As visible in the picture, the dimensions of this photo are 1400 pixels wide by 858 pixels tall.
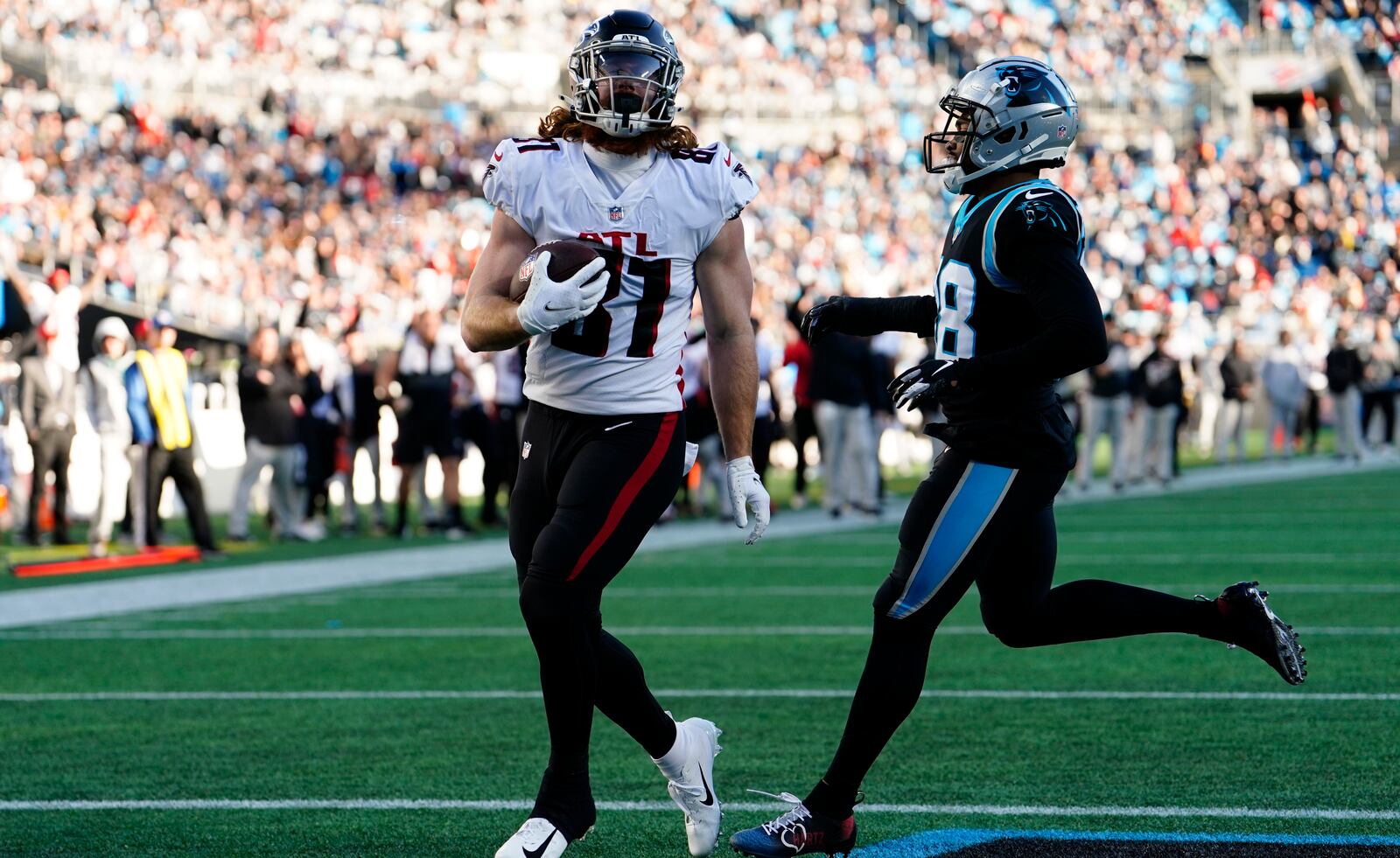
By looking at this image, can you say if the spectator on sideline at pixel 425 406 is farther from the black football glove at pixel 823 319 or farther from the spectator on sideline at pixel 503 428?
the black football glove at pixel 823 319

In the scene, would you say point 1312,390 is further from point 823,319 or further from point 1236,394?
point 823,319

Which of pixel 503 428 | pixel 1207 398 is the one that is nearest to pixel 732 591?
pixel 503 428

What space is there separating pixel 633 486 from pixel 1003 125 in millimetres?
1252

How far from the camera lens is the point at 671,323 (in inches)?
176

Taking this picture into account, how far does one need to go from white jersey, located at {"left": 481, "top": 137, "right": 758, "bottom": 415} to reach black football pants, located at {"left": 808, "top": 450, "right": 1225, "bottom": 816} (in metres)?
0.69

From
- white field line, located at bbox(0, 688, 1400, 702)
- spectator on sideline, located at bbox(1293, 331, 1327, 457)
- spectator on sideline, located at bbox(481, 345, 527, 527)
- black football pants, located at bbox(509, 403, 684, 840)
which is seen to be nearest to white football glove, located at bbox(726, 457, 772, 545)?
black football pants, located at bbox(509, 403, 684, 840)

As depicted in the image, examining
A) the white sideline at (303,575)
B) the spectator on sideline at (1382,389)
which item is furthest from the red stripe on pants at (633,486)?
the spectator on sideline at (1382,389)

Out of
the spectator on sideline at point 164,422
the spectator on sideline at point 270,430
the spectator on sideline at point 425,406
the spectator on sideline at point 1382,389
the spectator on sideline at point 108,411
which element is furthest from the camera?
the spectator on sideline at point 1382,389

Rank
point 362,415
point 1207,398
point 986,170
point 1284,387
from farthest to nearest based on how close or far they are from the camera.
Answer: point 1207,398, point 1284,387, point 362,415, point 986,170

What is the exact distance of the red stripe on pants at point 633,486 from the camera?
4254mm

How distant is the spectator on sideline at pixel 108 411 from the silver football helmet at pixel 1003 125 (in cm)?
1009

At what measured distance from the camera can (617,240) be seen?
4.36 meters

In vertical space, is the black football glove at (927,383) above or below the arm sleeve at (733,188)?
below

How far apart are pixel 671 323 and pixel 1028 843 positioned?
1490 millimetres
